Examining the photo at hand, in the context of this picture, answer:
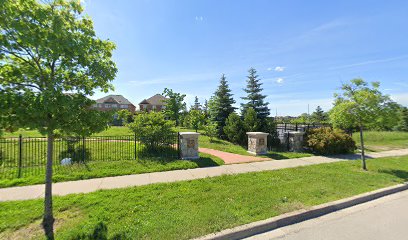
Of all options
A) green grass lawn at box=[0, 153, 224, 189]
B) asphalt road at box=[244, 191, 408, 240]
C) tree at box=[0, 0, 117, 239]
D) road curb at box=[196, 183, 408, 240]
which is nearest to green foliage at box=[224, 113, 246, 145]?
green grass lawn at box=[0, 153, 224, 189]

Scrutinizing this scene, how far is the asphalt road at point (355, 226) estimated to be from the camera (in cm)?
362

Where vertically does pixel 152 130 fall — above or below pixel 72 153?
above

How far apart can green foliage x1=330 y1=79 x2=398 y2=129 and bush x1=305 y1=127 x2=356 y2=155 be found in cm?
299

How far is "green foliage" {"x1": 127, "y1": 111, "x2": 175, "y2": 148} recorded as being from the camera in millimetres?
9691

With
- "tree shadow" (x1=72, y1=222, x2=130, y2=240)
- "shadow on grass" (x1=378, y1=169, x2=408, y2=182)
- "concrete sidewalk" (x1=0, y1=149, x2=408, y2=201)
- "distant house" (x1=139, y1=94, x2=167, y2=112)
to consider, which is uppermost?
"distant house" (x1=139, y1=94, x2=167, y2=112)

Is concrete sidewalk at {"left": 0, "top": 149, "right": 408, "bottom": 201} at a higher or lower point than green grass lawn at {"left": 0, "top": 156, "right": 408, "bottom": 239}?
higher

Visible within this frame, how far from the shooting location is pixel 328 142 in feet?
37.4

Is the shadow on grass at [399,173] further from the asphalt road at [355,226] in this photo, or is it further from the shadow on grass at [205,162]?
the shadow on grass at [205,162]

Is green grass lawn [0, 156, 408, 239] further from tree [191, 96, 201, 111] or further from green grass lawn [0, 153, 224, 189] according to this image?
tree [191, 96, 201, 111]

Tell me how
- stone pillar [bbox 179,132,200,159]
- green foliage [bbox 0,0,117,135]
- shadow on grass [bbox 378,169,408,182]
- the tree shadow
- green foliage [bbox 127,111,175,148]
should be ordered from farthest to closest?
1. green foliage [bbox 127,111,175,148]
2. stone pillar [bbox 179,132,200,159]
3. shadow on grass [bbox 378,169,408,182]
4. the tree shadow
5. green foliage [bbox 0,0,117,135]

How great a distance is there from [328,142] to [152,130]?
10013mm

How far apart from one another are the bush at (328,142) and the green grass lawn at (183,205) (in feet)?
14.7

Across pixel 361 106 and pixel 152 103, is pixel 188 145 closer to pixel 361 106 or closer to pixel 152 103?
pixel 361 106

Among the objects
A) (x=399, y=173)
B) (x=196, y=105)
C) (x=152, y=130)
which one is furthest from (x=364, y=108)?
(x=196, y=105)
